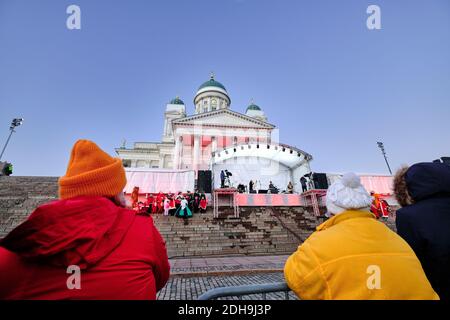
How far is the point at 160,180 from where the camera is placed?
701 inches

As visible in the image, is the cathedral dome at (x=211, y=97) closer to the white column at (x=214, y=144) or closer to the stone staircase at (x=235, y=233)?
the white column at (x=214, y=144)

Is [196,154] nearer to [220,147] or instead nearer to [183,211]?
[220,147]

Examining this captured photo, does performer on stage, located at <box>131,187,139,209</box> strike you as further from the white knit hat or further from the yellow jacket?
the yellow jacket

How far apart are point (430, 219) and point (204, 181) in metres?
14.8

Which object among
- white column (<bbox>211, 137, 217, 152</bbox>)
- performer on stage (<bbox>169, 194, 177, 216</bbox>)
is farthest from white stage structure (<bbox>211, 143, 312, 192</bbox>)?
white column (<bbox>211, 137, 217, 152</bbox>)

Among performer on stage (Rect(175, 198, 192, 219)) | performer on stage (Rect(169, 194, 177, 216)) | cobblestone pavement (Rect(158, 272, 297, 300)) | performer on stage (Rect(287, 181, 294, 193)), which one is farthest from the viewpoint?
performer on stage (Rect(287, 181, 294, 193))

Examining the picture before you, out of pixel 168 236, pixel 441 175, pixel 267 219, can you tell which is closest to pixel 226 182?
pixel 267 219

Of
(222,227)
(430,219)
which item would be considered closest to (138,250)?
(430,219)

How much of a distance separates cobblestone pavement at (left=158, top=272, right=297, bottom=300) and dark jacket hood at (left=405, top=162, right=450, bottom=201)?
3.46 meters

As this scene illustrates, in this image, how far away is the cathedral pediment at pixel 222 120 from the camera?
37781mm

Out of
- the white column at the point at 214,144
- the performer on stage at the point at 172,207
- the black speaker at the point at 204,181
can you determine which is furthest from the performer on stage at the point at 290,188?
the white column at the point at 214,144

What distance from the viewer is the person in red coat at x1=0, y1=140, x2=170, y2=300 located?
1.05 m
